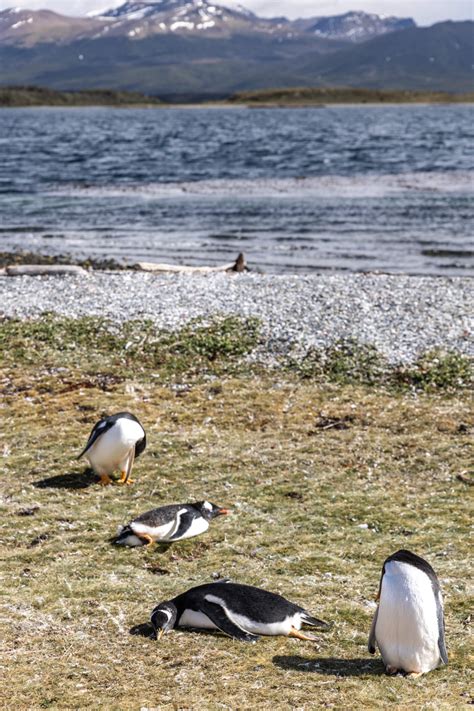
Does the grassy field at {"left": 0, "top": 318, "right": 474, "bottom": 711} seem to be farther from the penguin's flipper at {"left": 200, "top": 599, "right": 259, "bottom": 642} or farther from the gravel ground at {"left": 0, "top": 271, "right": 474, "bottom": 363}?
the gravel ground at {"left": 0, "top": 271, "right": 474, "bottom": 363}

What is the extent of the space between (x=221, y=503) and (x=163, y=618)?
12.1 feet

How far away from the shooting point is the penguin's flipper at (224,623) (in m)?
8.21

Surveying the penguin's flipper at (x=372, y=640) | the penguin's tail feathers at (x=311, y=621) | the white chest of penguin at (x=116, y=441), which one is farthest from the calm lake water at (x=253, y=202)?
the penguin's flipper at (x=372, y=640)

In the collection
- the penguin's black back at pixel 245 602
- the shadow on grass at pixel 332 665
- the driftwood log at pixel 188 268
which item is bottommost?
the shadow on grass at pixel 332 665

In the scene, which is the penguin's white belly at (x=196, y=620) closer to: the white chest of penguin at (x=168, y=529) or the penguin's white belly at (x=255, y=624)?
Result: the penguin's white belly at (x=255, y=624)

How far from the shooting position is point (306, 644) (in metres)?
8.26

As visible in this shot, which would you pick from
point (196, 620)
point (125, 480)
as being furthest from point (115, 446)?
point (196, 620)

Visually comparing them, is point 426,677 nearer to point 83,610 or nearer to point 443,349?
point 83,610

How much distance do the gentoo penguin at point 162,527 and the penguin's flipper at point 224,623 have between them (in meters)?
2.13

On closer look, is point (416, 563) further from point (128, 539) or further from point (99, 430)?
point (99, 430)

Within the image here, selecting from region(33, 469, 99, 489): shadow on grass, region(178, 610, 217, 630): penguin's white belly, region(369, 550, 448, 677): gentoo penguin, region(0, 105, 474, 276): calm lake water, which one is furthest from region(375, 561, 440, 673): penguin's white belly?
region(0, 105, 474, 276): calm lake water

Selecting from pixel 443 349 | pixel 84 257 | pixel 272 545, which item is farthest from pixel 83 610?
pixel 84 257

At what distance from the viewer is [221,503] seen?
11836 millimetres

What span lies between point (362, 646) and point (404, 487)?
440 centimetres
